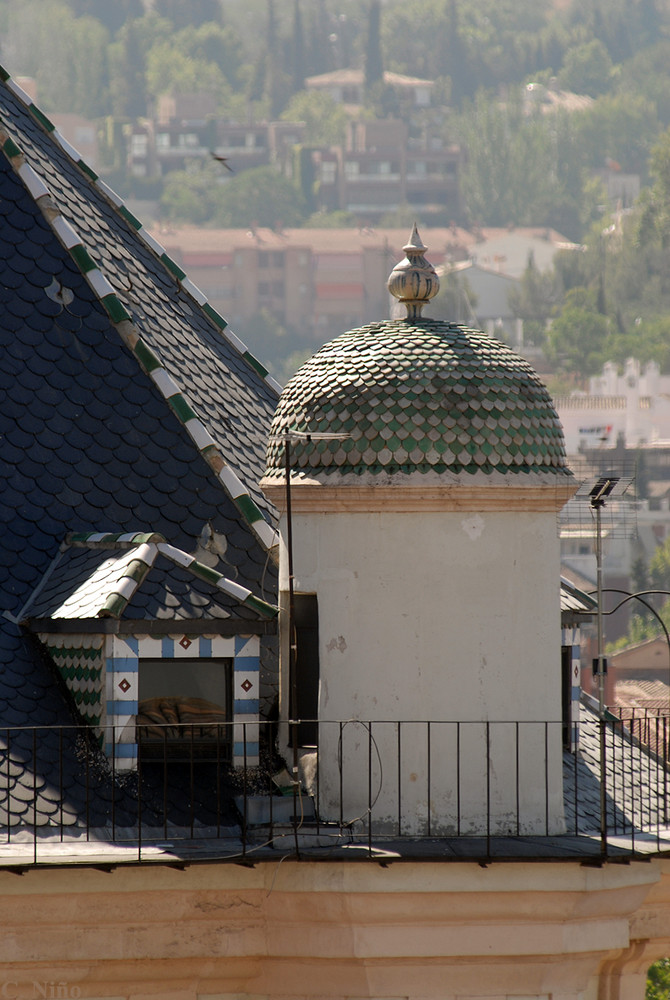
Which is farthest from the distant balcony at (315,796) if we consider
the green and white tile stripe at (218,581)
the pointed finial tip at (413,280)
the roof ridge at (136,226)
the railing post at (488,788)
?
the roof ridge at (136,226)

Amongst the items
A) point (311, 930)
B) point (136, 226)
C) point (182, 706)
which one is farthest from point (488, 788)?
point (136, 226)

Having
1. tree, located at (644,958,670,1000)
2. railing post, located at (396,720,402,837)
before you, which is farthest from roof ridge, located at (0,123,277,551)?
tree, located at (644,958,670,1000)

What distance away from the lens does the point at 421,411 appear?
52.7 feet

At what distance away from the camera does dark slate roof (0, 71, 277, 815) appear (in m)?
17.0

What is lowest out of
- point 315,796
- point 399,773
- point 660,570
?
point 660,570

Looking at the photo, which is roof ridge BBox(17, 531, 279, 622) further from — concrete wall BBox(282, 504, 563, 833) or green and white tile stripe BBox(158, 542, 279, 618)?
concrete wall BBox(282, 504, 563, 833)

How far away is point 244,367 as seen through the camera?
20953mm

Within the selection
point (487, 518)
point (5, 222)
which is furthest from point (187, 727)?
point (5, 222)

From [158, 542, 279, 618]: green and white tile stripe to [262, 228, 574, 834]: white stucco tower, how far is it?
19.6 inches

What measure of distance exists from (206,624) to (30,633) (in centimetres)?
168

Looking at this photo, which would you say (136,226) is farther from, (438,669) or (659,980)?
(659,980)

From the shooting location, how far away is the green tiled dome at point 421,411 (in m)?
16.0

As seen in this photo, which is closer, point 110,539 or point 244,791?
point 244,791

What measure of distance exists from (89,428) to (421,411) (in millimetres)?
3481
